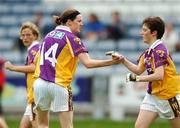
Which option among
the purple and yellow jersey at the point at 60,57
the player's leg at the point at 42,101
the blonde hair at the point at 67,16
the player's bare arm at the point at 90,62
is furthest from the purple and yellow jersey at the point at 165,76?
the player's leg at the point at 42,101

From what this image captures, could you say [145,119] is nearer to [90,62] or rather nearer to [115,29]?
[90,62]

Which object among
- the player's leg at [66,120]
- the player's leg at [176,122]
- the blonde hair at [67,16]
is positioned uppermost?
the blonde hair at [67,16]

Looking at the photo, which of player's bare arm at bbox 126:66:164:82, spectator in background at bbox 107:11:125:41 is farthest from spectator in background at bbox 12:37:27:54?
player's bare arm at bbox 126:66:164:82

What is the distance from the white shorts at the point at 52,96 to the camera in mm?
10609

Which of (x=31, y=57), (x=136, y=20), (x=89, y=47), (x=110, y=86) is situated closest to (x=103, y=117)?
(x=110, y=86)

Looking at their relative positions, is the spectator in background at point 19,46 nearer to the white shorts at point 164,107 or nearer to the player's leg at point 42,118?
the player's leg at point 42,118

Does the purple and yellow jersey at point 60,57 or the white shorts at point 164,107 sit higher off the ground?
the purple and yellow jersey at point 60,57

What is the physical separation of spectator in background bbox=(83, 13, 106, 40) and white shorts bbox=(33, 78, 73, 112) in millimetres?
11258

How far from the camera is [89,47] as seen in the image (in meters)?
22.4

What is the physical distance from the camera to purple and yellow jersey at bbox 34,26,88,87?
10633 millimetres

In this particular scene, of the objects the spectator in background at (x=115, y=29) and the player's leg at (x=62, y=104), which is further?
the spectator in background at (x=115, y=29)

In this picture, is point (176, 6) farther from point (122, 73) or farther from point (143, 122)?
point (143, 122)

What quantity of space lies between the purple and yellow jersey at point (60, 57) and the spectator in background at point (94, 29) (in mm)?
11201

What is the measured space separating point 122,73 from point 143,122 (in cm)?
937
